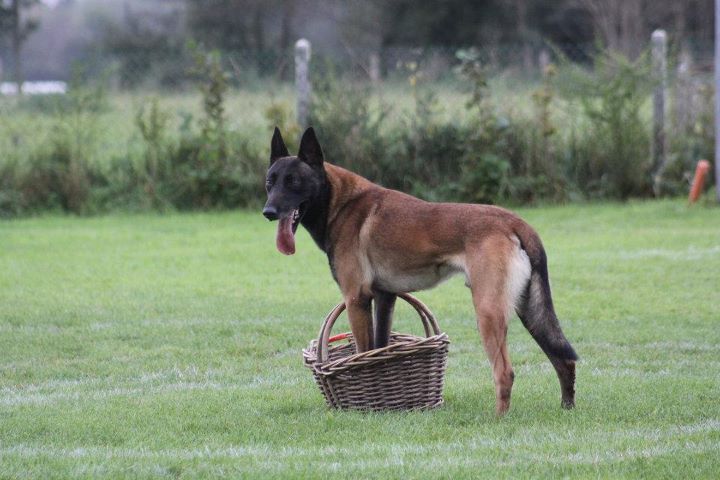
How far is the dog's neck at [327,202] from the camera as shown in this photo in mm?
6254

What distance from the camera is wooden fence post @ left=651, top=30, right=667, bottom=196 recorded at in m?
16.4

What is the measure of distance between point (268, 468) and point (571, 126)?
40.4ft

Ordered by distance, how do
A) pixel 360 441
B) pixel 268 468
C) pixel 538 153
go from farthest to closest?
1. pixel 538 153
2. pixel 360 441
3. pixel 268 468

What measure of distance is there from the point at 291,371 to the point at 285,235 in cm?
158

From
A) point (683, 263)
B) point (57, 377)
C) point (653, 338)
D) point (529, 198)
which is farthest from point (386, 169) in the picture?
point (57, 377)

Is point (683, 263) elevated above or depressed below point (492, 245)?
below

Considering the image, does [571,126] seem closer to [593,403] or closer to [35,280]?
[35,280]

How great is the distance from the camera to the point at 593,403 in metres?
6.21

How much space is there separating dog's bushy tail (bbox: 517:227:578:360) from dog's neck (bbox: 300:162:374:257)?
1.08 meters

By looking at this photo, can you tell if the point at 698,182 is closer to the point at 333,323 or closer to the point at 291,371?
the point at 291,371

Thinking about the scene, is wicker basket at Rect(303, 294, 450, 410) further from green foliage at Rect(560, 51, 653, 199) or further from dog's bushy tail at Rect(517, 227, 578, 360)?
green foliage at Rect(560, 51, 653, 199)

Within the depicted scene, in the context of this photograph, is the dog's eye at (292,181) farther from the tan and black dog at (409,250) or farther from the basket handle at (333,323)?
the basket handle at (333,323)

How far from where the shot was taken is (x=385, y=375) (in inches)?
239

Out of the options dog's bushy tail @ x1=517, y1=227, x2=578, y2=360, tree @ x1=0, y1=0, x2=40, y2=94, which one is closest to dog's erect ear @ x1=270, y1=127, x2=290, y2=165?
dog's bushy tail @ x1=517, y1=227, x2=578, y2=360
